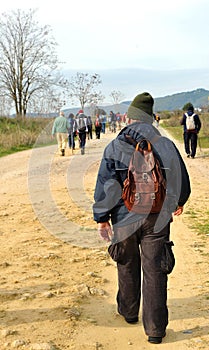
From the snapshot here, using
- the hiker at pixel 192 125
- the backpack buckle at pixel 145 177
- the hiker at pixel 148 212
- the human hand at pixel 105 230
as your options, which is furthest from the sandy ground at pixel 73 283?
the hiker at pixel 192 125

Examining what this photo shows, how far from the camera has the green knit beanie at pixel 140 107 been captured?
13.7ft

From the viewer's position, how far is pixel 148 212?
4016mm

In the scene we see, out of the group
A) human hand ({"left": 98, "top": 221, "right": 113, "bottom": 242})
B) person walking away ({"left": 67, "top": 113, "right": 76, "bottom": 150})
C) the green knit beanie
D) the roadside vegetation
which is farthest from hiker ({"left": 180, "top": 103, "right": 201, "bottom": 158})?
human hand ({"left": 98, "top": 221, "right": 113, "bottom": 242})

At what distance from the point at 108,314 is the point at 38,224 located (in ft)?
12.3

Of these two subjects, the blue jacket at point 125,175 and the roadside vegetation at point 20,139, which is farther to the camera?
the roadside vegetation at point 20,139

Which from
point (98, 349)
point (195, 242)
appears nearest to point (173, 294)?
point (98, 349)

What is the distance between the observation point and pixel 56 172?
48.9 ft

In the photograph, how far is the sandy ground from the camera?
415cm

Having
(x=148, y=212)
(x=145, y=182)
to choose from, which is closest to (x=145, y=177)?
(x=145, y=182)

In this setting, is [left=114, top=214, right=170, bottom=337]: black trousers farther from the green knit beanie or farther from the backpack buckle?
the green knit beanie

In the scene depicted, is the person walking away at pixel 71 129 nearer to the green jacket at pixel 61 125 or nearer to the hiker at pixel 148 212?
the green jacket at pixel 61 125

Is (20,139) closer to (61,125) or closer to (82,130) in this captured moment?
(82,130)

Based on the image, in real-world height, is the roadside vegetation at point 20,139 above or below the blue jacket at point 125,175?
below

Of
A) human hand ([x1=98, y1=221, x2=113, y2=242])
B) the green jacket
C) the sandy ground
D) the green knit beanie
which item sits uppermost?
the green knit beanie
